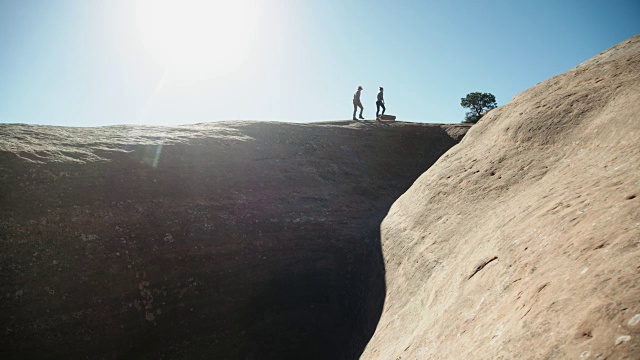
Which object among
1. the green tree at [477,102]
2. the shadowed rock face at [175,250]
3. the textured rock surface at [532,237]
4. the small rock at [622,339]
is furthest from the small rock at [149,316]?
the green tree at [477,102]

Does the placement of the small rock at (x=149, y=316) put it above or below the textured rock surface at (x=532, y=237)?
below

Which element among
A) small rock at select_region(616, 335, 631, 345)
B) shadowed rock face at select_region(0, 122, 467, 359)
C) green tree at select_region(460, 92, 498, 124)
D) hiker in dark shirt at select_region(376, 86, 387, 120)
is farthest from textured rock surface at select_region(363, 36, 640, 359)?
green tree at select_region(460, 92, 498, 124)

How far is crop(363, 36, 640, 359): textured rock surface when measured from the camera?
9.62 ft

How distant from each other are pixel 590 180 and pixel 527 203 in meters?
0.97

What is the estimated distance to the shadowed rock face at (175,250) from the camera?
8.23 metres

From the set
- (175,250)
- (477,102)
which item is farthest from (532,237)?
(477,102)

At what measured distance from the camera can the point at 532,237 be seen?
4547 mm

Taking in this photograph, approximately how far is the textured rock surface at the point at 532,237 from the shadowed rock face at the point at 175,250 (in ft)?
7.82

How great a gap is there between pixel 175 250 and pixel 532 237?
27.2 ft

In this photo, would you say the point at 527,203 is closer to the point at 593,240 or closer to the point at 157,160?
the point at 593,240

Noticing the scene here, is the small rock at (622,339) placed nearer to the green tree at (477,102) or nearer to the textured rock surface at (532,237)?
the textured rock surface at (532,237)

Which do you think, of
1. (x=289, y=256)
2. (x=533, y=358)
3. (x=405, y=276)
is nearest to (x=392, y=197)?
(x=289, y=256)

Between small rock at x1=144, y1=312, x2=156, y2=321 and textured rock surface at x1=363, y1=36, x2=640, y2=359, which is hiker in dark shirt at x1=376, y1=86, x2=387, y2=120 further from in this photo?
small rock at x1=144, y1=312, x2=156, y2=321

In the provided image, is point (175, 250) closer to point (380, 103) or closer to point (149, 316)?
point (149, 316)
